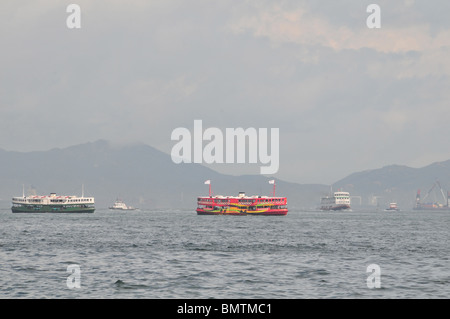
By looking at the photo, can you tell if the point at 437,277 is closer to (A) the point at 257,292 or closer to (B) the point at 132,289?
(A) the point at 257,292

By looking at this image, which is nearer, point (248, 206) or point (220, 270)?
point (220, 270)

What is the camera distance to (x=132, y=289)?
36344mm

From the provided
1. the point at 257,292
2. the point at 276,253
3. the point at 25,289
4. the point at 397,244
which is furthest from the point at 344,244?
the point at 25,289

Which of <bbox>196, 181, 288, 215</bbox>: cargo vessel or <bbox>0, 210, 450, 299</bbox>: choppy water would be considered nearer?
<bbox>0, 210, 450, 299</bbox>: choppy water

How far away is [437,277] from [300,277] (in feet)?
33.0

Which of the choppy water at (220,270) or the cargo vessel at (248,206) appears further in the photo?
the cargo vessel at (248,206)

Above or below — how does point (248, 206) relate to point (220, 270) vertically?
above

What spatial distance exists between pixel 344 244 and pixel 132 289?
41.5 m
